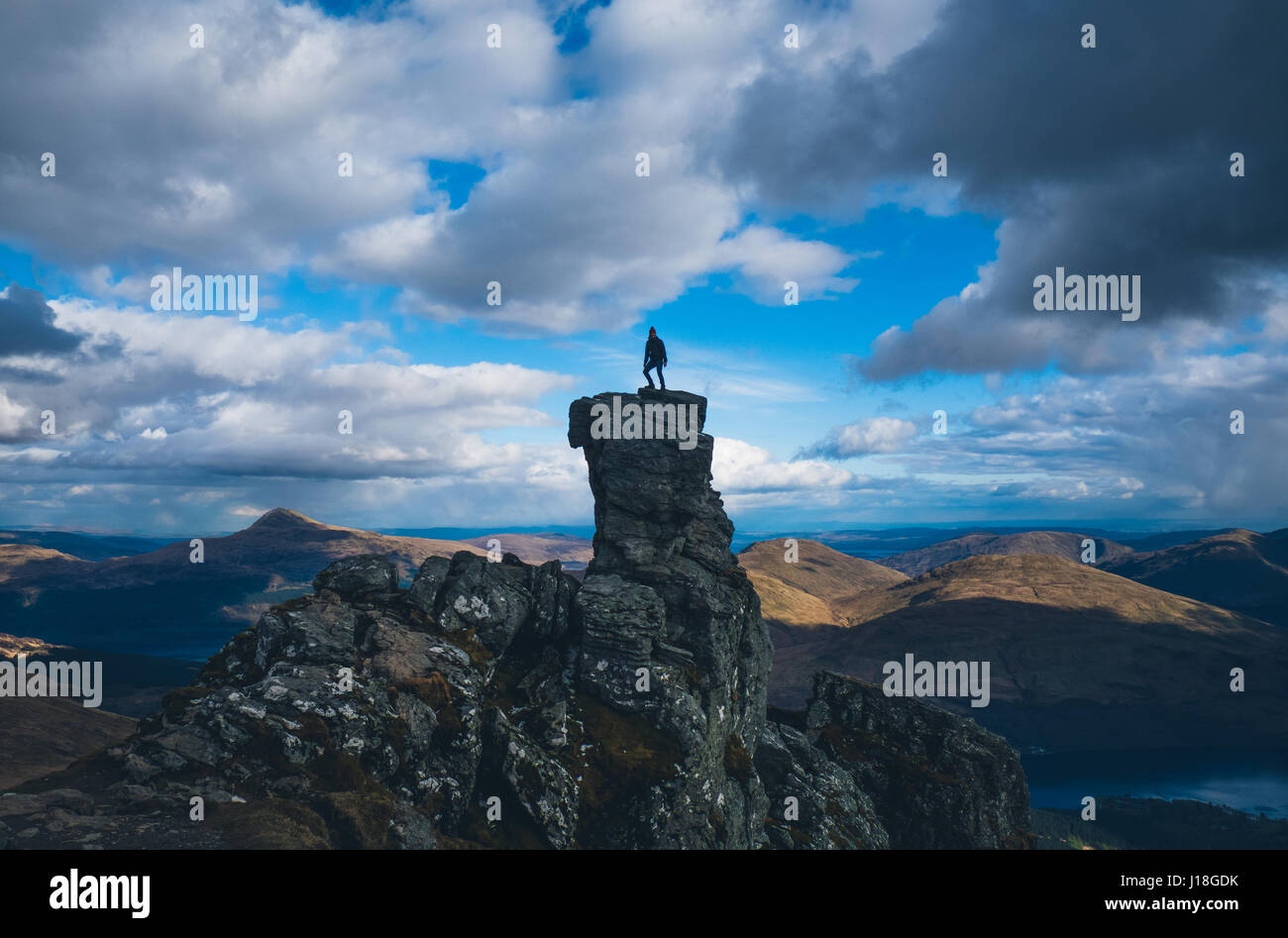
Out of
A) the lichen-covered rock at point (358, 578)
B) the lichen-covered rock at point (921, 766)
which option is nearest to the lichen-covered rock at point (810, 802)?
the lichen-covered rock at point (921, 766)

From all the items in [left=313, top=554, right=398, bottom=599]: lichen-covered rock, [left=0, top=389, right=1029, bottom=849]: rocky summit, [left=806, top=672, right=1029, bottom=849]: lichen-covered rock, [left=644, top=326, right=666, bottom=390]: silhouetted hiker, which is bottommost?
[left=806, top=672, right=1029, bottom=849]: lichen-covered rock

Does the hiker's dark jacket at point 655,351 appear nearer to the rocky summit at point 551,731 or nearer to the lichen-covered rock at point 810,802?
the rocky summit at point 551,731

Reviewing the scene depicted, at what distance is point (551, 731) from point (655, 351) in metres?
31.3

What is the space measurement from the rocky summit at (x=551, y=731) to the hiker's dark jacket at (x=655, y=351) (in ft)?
14.1

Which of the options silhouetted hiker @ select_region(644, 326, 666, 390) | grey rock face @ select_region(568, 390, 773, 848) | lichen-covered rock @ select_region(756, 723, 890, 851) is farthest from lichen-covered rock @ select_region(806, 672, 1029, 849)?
silhouetted hiker @ select_region(644, 326, 666, 390)

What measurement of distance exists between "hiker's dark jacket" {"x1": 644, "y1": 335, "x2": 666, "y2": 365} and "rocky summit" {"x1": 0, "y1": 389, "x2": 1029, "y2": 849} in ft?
14.1

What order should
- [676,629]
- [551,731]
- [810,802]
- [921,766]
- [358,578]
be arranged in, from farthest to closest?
[921,766], [810,802], [676,629], [358,578], [551,731]

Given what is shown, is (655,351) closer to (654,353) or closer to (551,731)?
(654,353)

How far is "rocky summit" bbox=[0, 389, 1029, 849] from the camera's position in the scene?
31.5 meters

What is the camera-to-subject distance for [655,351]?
187ft

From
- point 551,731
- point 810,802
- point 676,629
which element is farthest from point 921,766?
point 551,731

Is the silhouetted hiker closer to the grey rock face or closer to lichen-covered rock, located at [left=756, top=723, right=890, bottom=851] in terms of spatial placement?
the grey rock face
